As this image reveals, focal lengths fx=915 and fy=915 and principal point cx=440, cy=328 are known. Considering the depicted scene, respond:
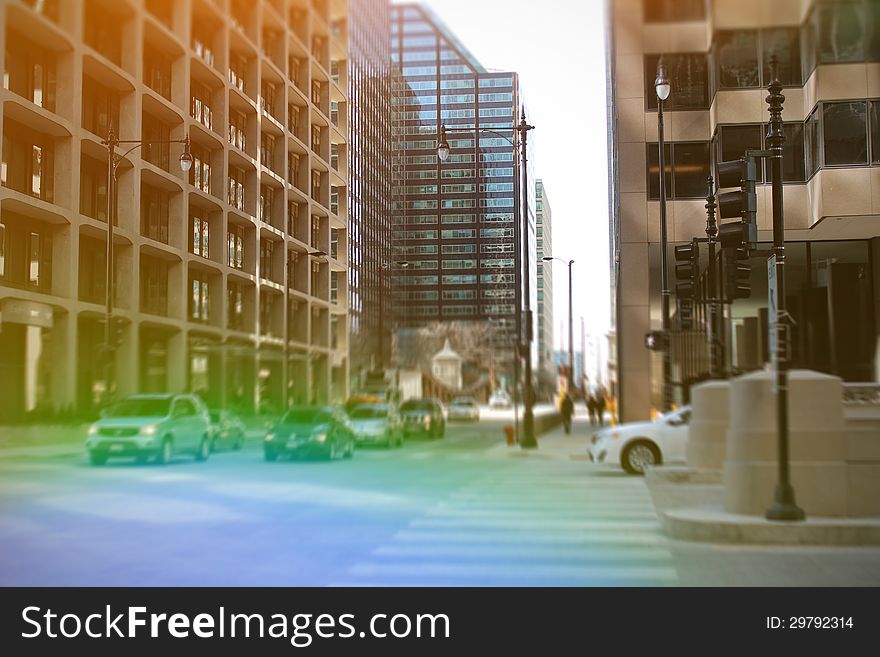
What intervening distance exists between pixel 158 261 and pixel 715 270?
232cm

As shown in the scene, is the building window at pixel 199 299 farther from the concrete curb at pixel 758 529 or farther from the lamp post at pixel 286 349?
the concrete curb at pixel 758 529

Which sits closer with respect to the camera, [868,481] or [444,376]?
[444,376]

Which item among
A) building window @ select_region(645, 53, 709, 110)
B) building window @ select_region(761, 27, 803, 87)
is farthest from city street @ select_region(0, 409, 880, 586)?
building window @ select_region(761, 27, 803, 87)

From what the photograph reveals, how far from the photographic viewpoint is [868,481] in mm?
5148

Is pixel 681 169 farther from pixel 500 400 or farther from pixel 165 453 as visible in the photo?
pixel 165 453

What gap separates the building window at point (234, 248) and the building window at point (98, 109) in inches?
23.2

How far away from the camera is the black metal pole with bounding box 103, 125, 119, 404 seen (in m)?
3.23

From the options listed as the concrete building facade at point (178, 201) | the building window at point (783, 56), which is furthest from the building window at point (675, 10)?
the concrete building facade at point (178, 201)

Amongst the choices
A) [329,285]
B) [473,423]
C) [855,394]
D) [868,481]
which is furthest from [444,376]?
[868,481]

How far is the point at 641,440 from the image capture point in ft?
14.1

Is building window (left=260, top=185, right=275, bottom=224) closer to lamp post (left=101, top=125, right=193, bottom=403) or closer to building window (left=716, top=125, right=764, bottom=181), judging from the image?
lamp post (left=101, top=125, right=193, bottom=403)

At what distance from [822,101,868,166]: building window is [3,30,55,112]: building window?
3.04 metres
